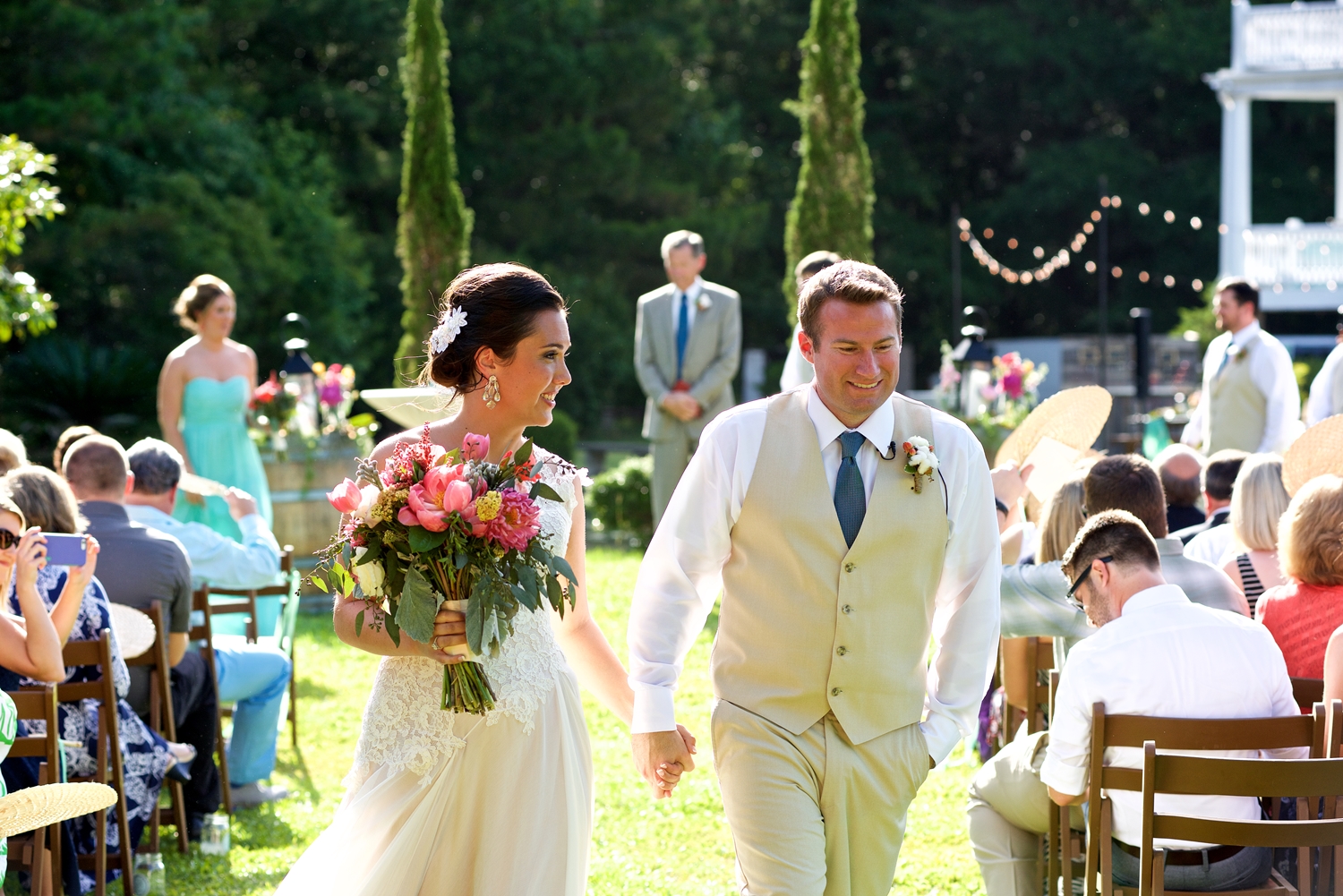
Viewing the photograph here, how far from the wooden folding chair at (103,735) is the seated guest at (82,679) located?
50mm

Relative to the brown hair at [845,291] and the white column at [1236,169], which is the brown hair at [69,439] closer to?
the brown hair at [845,291]

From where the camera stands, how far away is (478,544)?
2.96 m

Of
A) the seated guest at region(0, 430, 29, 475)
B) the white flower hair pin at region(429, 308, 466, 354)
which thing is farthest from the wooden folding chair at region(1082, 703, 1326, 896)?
the seated guest at region(0, 430, 29, 475)

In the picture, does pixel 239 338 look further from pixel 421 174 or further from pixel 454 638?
pixel 454 638

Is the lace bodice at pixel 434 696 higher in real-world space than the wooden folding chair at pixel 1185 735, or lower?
higher

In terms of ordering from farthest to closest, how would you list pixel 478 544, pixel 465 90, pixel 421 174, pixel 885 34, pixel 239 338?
pixel 885 34
pixel 465 90
pixel 239 338
pixel 421 174
pixel 478 544

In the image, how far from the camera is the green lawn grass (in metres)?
5.19

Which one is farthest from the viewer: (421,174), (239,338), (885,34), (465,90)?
(885,34)

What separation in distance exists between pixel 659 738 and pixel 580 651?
404mm

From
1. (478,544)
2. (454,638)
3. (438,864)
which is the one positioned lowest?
(438,864)

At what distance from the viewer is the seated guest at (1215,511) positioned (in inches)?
218

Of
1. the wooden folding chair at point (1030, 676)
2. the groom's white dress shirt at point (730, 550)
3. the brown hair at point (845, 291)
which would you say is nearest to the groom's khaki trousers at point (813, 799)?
the groom's white dress shirt at point (730, 550)

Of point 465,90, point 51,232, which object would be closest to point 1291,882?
point 51,232

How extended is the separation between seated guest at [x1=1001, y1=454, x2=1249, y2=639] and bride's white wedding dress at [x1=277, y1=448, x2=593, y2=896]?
1862 mm
